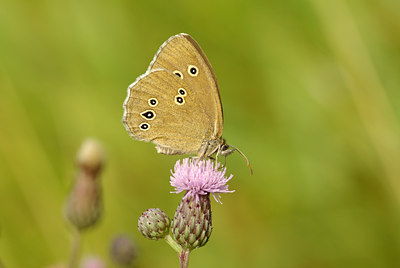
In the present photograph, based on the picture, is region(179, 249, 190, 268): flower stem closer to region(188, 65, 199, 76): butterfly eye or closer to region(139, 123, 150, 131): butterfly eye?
region(139, 123, 150, 131): butterfly eye

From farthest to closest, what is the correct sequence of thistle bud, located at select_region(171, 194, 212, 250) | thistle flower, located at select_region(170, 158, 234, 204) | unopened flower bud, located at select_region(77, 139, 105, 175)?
1. unopened flower bud, located at select_region(77, 139, 105, 175)
2. thistle flower, located at select_region(170, 158, 234, 204)
3. thistle bud, located at select_region(171, 194, 212, 250)

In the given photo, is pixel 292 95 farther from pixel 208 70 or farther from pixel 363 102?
pixel 208 70

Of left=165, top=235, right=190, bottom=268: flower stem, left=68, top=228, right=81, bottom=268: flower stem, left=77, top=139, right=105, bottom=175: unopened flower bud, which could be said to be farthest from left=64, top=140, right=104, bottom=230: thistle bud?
left=165, top=235, right=190, bottom=268: flower stem

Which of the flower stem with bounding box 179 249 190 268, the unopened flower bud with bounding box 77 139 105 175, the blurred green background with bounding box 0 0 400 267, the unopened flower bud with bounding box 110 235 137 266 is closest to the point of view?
the flower stem with bounding box 179 249 190 268

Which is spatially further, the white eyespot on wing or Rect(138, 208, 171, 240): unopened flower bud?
the white eyespot on wing

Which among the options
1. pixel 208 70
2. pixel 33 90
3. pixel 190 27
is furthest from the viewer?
pixel 190 27

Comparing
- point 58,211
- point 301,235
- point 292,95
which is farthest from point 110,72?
point 301,235

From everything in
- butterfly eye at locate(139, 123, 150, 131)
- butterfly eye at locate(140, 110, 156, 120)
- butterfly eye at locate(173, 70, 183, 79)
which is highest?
butterfly eye at locate(173, 70, 183, 79)

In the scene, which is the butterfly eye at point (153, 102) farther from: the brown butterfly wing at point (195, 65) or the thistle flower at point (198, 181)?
the thistle flower at point (198, 181)
